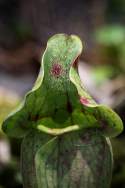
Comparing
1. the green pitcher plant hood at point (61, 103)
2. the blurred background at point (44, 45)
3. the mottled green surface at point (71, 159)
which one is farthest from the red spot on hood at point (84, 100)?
the blurred background at point (44, 45)

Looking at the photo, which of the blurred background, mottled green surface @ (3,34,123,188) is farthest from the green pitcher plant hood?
the blurred background

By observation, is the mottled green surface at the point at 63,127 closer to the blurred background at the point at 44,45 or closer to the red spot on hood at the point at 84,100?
the red spot on hood at the point at 84,100

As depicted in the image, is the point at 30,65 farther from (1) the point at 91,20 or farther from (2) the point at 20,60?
(1) the point at 91,20

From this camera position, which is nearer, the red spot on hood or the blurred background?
the red spot on hood

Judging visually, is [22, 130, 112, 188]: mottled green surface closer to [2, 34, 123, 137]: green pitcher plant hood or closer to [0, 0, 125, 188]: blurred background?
[2, 34, 123, 137]: green pitcher plant hood

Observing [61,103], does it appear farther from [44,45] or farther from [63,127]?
[44,45]
